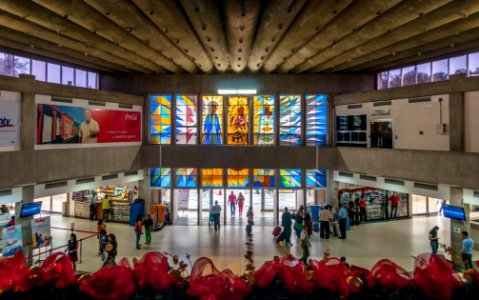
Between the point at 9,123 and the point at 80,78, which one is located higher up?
the point at 80,78

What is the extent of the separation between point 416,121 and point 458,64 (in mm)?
2849

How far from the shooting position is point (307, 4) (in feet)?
28.2

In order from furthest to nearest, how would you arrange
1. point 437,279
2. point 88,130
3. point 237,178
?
point 237,178 < point 88,130 < point 437,279

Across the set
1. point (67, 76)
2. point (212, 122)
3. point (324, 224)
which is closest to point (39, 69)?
point (67, 76)

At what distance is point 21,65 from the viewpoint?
13023mm

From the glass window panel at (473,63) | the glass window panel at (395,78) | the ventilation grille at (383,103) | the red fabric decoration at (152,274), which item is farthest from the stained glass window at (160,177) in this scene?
the glass window panel at (473,63)

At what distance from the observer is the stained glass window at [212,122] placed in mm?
17562

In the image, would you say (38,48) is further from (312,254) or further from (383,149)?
(383,149)

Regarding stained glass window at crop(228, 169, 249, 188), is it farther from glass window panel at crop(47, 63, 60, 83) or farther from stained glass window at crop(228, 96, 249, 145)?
glass window panel at crop(47, 63, 60, 83)

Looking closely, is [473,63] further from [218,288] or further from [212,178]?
[218,288]

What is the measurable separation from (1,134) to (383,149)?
14207 mm

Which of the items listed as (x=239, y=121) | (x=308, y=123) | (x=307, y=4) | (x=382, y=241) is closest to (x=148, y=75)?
(x=239, y=121)

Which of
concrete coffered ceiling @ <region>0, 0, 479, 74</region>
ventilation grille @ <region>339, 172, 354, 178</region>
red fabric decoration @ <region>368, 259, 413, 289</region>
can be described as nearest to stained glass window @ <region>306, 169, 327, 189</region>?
ventilation grille @ <region>339, 172, 354, 178</region>

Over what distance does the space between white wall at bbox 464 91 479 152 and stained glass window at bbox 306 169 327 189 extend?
23.5 ft
